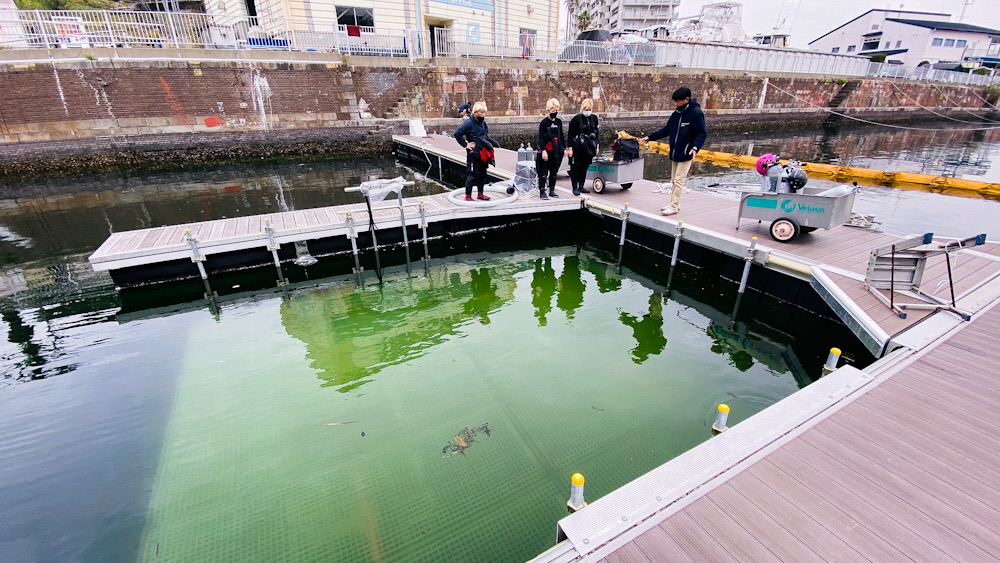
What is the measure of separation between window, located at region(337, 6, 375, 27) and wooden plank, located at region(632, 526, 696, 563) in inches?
955

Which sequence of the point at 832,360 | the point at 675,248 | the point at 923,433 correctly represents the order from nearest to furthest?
1. the point at 923,433
2. the point at 832,360
3. the point at 675,248

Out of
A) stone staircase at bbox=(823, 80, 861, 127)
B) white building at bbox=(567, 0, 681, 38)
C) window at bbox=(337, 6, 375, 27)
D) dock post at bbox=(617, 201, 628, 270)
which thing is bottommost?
dock post at bbox=(617, 201, 628, 270)

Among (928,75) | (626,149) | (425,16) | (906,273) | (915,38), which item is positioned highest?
(915,38)

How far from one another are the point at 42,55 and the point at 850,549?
23151 millimetres

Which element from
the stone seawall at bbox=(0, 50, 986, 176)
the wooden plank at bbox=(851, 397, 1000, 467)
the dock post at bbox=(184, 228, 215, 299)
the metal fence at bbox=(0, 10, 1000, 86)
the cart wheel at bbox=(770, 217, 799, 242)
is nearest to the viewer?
the wooden plank at bbox=(851, 397, 1000, 467)

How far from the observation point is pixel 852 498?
7.19 ft

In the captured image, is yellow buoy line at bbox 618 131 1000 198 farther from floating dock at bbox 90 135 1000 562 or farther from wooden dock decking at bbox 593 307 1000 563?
wooden dock decking at bbox 593 307 1000 563

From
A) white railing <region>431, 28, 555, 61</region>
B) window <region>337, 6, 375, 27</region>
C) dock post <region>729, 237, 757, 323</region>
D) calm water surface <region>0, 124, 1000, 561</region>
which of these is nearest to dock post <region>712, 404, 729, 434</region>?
calm water surface <region>0, 124, 1000, 561</region>

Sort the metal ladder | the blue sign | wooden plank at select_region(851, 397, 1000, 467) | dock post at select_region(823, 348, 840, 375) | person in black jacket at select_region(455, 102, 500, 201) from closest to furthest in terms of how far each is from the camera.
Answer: wooden plank at select_region(851, 397, 1000, 467) < dock post at select_region(823, 348, 840, 375) < the metal ladder < person in black jacket at select_region(455, 102, 500, 201) < the blue sign

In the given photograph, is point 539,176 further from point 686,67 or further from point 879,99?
point 879,99

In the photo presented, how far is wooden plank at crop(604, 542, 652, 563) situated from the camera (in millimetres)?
1926

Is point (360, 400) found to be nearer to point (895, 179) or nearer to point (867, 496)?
point (867, 496)

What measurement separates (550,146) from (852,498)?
21.8 ft

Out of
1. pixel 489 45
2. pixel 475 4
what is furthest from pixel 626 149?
pixel 475 4
